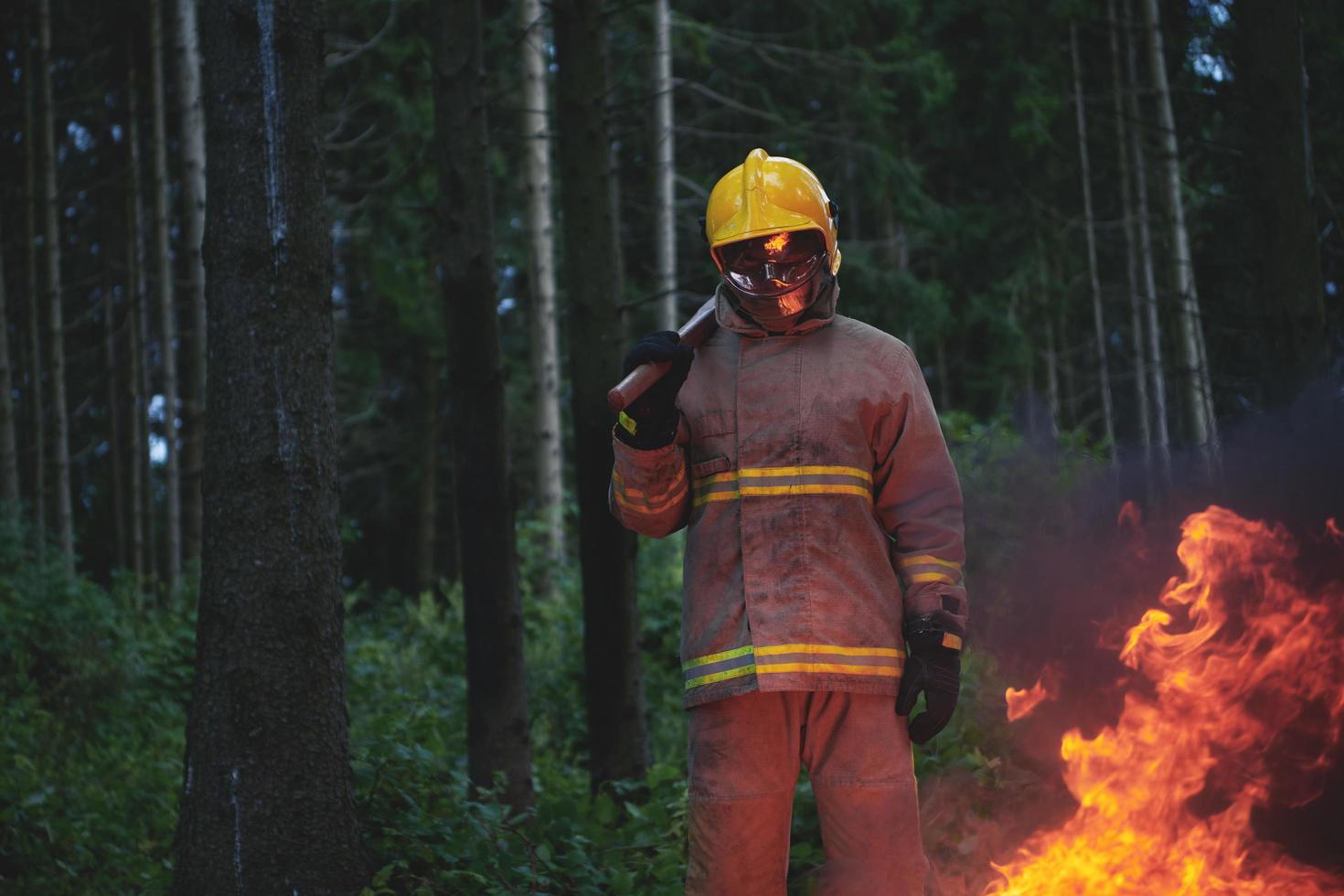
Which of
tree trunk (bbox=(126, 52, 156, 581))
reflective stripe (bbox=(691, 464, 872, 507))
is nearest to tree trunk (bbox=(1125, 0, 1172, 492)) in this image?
tree trunk (bbox=(126, 52, 156, 581))

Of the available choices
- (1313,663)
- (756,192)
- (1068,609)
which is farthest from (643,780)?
(756,192)

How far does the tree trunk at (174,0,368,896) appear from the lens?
14.3 ft

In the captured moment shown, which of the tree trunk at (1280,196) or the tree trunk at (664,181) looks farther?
the tree trunk at (664,181)

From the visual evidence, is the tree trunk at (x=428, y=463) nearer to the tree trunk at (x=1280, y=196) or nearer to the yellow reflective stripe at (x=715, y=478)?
the tree trunk at (x=1280, y=196)

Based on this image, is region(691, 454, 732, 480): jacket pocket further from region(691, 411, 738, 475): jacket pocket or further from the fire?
the fire

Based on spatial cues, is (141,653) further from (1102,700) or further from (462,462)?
(1102,700)

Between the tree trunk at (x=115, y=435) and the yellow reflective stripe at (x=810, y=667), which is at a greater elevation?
the tree trunk at (x=115, y=435)

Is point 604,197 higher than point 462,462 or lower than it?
higher

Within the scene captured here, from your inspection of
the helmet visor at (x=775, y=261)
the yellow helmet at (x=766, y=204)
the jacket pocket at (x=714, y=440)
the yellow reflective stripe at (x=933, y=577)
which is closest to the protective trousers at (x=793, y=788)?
the yellow reflective stripe at (x=933, y=577)

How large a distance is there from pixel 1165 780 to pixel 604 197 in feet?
14.0

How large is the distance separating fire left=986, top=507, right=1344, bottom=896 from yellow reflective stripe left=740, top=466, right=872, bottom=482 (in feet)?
5.33

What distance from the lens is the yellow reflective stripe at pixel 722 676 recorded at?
3727 mm

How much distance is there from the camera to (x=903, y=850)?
366 cm

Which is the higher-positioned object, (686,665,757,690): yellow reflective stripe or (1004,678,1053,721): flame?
(686,665,757,690): yellow reflective stripe
